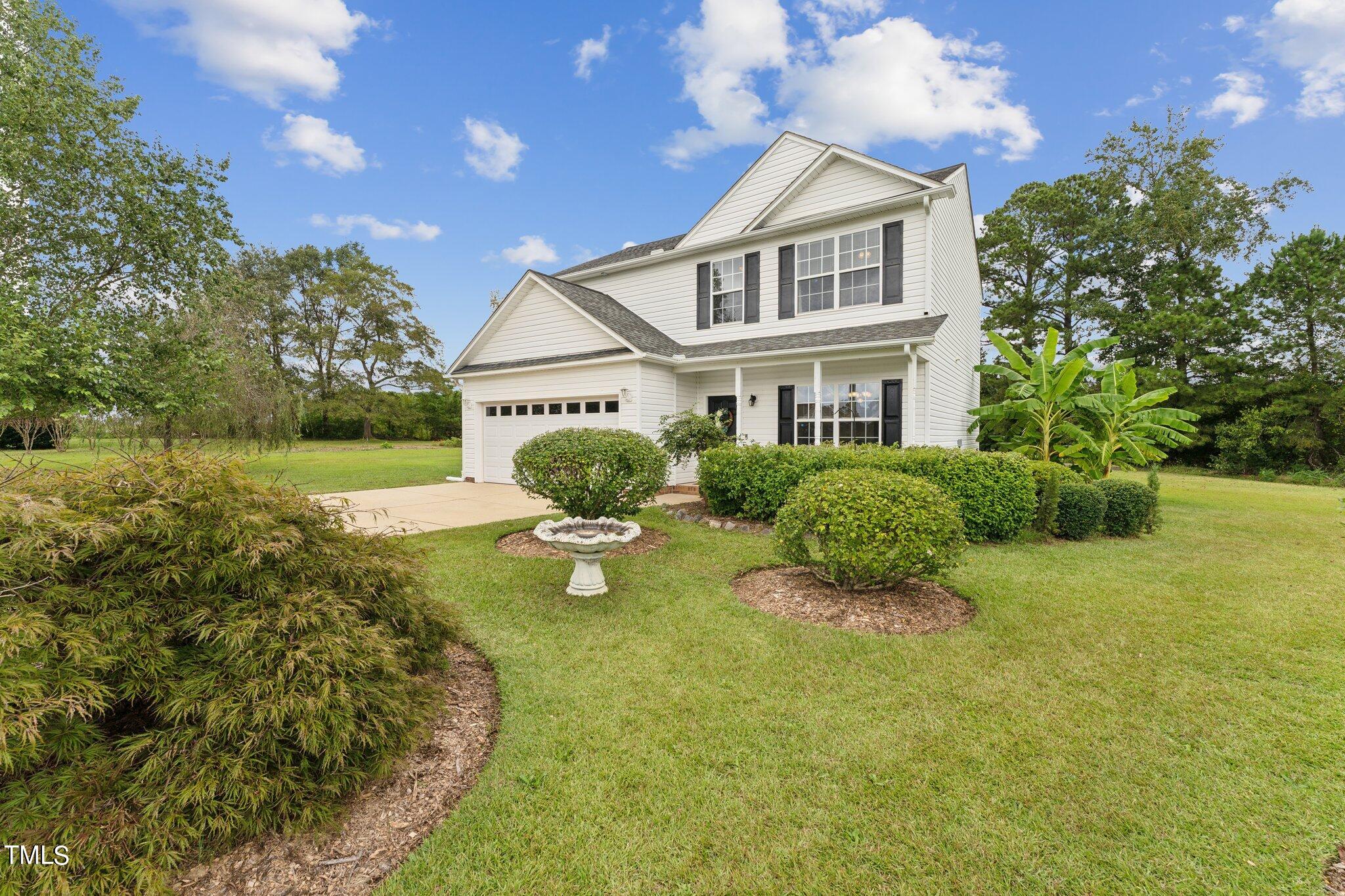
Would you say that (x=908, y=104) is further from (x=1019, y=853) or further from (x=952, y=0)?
(x=1019, y=853)

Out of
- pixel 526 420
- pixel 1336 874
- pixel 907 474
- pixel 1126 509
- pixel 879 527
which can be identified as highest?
pixel 526 420

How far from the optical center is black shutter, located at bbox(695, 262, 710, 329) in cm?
1408

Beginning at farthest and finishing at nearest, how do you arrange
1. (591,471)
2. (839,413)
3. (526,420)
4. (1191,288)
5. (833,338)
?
(1191,288)
(526,420)
(839,413)
(833,338)
(591,471)

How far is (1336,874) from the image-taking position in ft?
7.00

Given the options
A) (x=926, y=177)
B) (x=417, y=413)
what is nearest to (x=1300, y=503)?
(x=926, y=177)

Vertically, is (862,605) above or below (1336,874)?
above

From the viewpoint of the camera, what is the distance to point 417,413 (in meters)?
40.8

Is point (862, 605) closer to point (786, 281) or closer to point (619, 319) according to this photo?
point (786, 281)

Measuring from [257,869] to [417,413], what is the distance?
142ft

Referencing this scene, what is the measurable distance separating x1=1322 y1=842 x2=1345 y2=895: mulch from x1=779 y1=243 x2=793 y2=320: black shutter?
38.5ft

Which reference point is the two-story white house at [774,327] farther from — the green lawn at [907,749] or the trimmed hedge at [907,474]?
the green lawn at [907,749]

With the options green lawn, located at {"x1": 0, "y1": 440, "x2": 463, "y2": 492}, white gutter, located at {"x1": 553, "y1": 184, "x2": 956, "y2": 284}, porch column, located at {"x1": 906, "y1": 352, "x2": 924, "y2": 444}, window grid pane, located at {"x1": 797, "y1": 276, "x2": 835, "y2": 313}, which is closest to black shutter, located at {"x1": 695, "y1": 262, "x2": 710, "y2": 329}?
white gutter, located at {"x1": 553, "y1": 184, "x2": 956, "y2": 284}

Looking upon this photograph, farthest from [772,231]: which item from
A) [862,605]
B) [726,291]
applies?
[862,605]

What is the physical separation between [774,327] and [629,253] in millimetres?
6279
